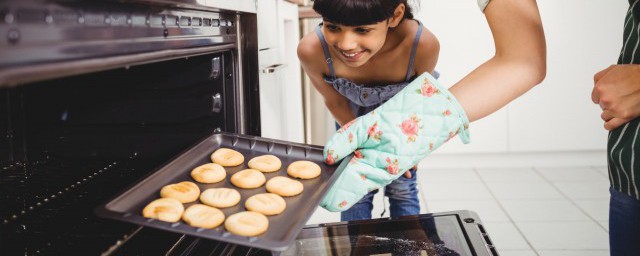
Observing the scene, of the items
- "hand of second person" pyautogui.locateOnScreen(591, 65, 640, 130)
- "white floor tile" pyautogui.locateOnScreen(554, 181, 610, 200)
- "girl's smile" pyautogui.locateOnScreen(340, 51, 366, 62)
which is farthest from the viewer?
"white floor tile" pyautogui.locateOnScreen(554, 181, 610, 200)

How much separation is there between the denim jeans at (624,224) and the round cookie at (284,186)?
1.85 feet

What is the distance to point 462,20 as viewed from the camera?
312 centimetres

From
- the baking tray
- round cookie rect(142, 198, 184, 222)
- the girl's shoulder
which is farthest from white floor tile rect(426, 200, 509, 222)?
round cookie rect(142, 198, 184, 222)

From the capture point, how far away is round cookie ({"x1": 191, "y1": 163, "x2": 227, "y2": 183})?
2.89 ft

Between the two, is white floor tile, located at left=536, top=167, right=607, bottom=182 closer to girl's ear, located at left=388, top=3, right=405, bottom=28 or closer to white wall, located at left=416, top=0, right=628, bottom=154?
white wall, located at left=416, top=0, right=628, bottom=154

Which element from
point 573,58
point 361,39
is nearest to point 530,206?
point 573,58

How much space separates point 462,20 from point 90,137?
2574 mm

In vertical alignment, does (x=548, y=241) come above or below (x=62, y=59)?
below

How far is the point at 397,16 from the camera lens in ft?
4.67

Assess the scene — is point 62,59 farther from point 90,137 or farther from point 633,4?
point 633,4

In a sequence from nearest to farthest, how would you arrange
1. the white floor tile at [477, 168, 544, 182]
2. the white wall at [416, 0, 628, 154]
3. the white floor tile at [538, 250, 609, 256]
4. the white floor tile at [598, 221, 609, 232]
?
the white floor tile at [538, 250, 609, 256] < the white floor tile at [598, 221, 609, 232] < the white wall at [416, 0, 628, 154] < the white floor tile at [477, 168, 544, 182]

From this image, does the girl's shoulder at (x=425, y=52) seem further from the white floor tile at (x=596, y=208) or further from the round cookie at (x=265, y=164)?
the white floor tile at (x=596, y=208)

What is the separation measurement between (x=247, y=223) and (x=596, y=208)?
95.4 inches

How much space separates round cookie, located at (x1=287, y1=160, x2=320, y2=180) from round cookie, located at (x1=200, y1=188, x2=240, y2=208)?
124 millimetres
